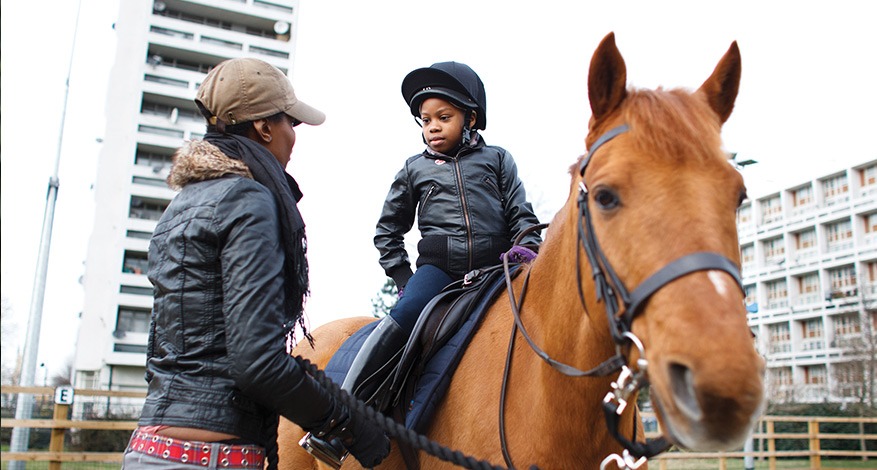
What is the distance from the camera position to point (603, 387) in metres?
2.34

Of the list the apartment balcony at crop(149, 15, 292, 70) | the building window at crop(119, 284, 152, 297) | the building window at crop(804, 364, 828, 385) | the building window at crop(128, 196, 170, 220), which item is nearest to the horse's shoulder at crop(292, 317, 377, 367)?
the building window at crop(119, 284, 152, 297)

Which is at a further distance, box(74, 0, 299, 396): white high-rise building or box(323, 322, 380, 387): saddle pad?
box(74, 0, 299, 396): white high-rise building

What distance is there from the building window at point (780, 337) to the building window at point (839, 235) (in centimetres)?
947

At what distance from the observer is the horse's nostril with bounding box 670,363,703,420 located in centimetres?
156

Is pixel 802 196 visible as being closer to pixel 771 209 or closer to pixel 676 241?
pixel 771 209

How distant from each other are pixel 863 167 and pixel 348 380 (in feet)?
242

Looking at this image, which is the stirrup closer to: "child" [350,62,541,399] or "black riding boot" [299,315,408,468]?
"black riding boot" [299,315,408,468]

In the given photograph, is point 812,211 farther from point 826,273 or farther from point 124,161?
point 124,161

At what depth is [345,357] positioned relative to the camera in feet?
12.5

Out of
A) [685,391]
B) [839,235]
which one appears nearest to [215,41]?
[685,391]

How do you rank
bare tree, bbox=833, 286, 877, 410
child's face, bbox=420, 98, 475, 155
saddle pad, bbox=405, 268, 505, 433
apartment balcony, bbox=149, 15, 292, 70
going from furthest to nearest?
apartment balcony, bbox=149, 15, 292, 70 → bare tree, bbox=833, 286, 877, 410 → child's face, bbox=420, 98, 475, 155 → saddle pad, bbox=405, 268, 505, 433

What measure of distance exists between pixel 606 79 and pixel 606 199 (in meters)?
0.53

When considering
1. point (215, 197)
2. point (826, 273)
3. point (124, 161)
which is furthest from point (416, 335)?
point (826, 273)

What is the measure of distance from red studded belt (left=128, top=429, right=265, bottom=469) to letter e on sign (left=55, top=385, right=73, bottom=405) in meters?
9.25
